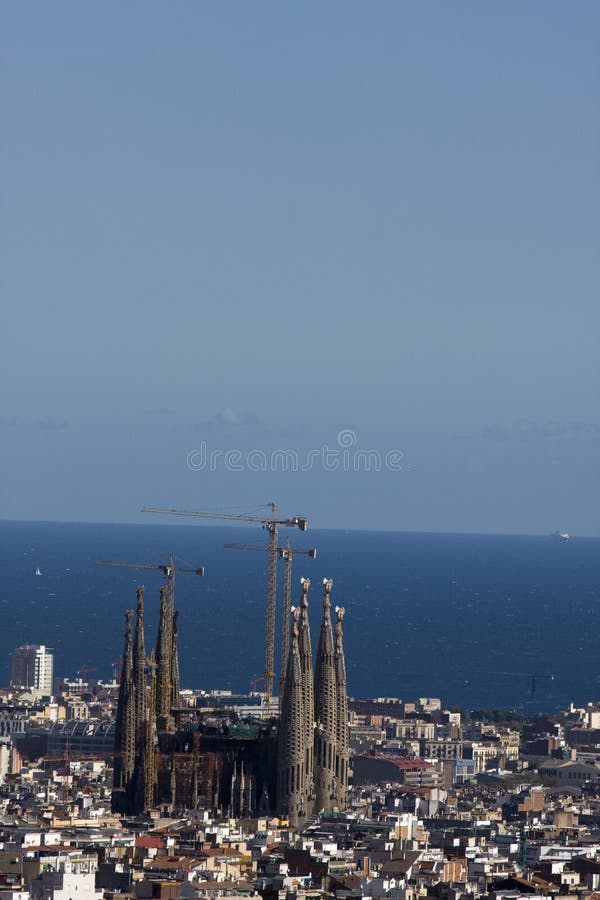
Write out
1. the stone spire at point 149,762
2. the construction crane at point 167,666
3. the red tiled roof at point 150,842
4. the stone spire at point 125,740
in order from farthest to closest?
the construction crane at point 167,666 → the stone spire at point 125,740 → the stone spire at point 149,762 → the red tiled roof at point 150,842

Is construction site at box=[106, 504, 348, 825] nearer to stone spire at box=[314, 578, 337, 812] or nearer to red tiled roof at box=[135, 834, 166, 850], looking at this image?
stone spire at box=[314, 578, 337, 812]

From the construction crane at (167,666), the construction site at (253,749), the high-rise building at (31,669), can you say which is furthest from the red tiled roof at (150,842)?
the high-rise building at (31,669)

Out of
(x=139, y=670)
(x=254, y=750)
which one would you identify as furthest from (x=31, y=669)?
(x=254, y=750)

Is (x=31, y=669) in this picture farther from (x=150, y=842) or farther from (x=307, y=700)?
(x=150, y=842)

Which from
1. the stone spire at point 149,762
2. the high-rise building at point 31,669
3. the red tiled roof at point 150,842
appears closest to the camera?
the red tiled roof at point 150,842

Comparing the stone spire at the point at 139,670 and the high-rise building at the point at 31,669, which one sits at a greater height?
the high-rise building at the point at 31,669

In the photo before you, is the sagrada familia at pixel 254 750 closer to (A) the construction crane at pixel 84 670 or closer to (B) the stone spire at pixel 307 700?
(B) the stone spire at pixel 307 700

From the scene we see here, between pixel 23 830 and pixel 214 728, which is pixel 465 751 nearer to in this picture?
pixel 214 728

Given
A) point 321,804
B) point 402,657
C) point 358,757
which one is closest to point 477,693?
point 402,657
